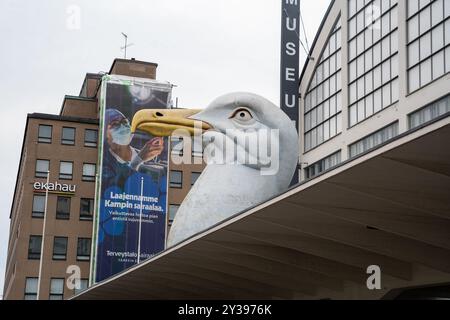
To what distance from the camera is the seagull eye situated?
3045cm

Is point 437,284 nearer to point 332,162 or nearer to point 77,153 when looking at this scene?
point 332,162

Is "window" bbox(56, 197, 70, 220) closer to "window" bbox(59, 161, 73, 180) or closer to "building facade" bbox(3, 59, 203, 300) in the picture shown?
"building facade" bbox(3, 59, 203, 300)

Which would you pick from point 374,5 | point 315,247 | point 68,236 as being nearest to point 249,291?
point 315,247

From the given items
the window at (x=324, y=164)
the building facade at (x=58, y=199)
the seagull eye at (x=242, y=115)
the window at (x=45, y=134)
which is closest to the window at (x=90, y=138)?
the building facade at (x=58, y=199)

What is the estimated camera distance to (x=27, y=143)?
73.4m

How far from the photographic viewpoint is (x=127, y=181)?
7219 cm

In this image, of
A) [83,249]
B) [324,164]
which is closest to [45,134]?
[83,249]

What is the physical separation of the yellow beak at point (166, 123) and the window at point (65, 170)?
43.3 m

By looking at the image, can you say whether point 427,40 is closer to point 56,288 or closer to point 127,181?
point 127,181

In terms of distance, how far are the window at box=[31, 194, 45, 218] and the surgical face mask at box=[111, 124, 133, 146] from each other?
792 centimetres

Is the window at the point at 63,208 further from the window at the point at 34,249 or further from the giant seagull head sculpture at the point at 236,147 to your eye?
the giant seagull head sculpture at the point at 236,147

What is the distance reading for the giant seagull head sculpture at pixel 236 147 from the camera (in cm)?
3028

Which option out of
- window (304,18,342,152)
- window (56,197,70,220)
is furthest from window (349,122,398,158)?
window (56,197,70,220)

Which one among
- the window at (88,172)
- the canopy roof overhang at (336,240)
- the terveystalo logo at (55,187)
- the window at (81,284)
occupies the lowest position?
the canopy roof overhang at (336,240)
